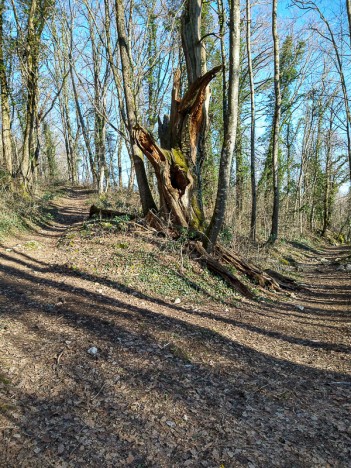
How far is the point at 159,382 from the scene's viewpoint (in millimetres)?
3770

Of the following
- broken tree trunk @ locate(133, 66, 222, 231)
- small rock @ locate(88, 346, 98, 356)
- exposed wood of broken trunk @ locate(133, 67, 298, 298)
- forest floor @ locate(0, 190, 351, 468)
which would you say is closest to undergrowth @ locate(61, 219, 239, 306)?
forest floor @ locate(0, 190, 351, 468)

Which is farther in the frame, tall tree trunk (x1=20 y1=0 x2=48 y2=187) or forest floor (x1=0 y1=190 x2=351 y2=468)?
tall tree trunk (x1=20 y1=0 x2=48 y2=187)

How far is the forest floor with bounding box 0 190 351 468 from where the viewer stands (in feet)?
9.25

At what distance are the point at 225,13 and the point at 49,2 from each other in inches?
Result: 289

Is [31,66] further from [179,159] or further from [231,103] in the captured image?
[231,103]

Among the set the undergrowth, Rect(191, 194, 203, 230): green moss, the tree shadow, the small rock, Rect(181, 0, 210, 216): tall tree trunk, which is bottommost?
the tree shadow

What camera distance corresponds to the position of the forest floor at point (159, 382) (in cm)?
282

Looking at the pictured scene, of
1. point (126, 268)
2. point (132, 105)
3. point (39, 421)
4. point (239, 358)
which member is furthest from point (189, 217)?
point (39, 421)

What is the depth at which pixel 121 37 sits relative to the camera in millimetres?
9227

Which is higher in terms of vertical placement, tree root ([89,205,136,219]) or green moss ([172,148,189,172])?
green moss ([172,148,189,172])

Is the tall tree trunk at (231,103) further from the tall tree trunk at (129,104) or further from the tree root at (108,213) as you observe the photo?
the tree root at (108,213)

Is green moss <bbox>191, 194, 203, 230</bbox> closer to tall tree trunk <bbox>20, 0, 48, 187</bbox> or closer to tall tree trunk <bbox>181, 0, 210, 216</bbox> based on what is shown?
tall tree trunk <bbox>181, 0, 210, 216</bbox>

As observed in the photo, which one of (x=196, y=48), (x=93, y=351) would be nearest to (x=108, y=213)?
(x=196, y=48)

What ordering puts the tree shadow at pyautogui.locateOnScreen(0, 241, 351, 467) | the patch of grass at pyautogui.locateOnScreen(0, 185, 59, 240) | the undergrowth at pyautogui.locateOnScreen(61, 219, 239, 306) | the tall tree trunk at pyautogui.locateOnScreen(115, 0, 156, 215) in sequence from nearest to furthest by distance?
the tree shadow at pyautogui.locateOnScreen(0, 241, 351, 467)
the undergrowth at pyautogui.locateOnScreen(61, 219, 239, 306)
the tall tree trunk at pyautogui.locateOnScreen(115, 0, 156, 215)
the patch of grass at pyautogui.locateOnScreen(0, 185, 59, 240)
